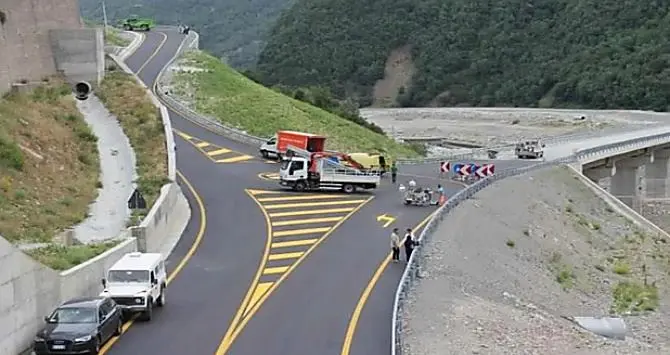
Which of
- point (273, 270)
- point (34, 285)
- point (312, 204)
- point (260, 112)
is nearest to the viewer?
point (34, 285)

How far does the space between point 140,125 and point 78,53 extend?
8525mm

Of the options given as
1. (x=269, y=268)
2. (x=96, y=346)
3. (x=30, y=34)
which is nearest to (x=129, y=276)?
(x=96, y=346)

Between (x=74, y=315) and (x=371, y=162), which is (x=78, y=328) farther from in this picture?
(x=371, y=162)

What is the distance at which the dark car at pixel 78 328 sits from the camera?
24.5 meters

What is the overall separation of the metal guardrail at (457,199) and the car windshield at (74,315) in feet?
25.1

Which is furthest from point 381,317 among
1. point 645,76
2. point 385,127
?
point 645,76

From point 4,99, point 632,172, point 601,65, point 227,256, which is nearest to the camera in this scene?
point 227,256

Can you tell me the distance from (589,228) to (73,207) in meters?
29.9

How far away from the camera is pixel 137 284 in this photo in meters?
28.8

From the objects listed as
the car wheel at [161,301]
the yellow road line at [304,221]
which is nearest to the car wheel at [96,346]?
the car wheel at [161,301]

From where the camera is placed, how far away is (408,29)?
19000 centimetres

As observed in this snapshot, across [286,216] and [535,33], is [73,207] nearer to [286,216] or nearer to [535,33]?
[286,216]

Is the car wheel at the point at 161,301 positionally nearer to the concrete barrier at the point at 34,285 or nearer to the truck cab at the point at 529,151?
the concrete barrier at the point at 34,285

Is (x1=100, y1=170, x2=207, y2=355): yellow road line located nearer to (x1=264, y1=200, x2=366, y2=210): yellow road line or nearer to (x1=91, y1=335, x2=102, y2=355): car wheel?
(x1=91, y1=335, x2=102, y2=355): car wheel
